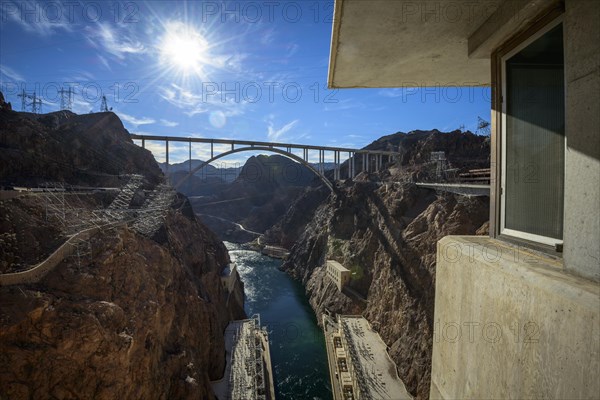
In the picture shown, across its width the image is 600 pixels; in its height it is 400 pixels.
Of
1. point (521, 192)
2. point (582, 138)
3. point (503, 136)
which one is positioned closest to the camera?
point (582, 138)

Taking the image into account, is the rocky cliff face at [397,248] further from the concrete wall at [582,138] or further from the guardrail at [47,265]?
the guardrail at [47,265]

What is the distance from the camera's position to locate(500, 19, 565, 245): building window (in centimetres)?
Answer: 177

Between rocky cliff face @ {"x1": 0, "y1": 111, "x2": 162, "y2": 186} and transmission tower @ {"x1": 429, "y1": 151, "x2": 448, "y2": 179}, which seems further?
transmission tower @ {"x1": 429, "y1": 151, "x2": 448, "y2": 179}

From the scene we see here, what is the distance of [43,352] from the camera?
24.3 ft

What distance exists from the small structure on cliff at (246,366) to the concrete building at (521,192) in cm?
1489

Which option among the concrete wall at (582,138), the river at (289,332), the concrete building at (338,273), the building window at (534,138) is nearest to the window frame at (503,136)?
the building window at (534,138)

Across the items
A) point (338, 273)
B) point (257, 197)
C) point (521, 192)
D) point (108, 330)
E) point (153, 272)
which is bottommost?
point (338, 273)

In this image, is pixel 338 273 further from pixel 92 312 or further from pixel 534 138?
pixel 534 138

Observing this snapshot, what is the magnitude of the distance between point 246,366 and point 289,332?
25.8 ft

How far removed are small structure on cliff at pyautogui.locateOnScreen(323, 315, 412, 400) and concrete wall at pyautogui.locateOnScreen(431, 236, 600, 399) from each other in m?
14.5

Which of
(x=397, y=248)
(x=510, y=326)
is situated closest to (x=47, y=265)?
(x=510, y=326)

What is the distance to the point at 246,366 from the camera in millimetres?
16750

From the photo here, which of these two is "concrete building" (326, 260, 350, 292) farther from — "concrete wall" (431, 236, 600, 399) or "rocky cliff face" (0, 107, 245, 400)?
A: "concrete wall" (431, 236, 600, 399)

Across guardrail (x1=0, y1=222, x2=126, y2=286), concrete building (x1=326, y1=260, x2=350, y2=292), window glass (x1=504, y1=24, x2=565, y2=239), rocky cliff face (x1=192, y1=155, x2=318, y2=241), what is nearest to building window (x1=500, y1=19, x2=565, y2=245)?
window glass (x1=504, y1=24, x2=565, y2=239)
